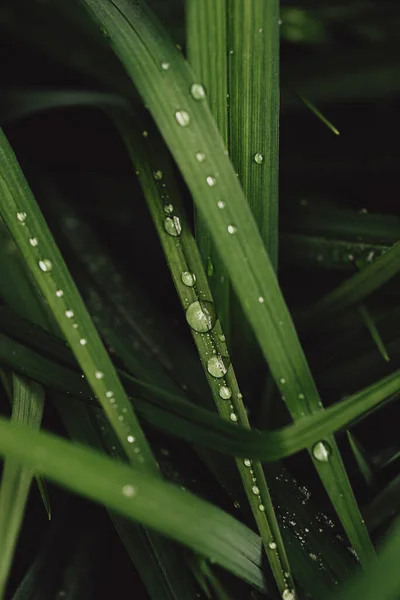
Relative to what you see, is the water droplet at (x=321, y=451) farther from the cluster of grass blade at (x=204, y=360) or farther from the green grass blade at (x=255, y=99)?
the green grass blade at (x=255, y=99)

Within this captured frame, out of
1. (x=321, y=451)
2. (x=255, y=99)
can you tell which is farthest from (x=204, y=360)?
(x=255, y=99)

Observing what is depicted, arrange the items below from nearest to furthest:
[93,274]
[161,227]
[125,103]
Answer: [161,227], [125,103], [93,274]

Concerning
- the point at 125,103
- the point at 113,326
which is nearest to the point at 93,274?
the point at 113,326

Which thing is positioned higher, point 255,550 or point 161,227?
point 161,227

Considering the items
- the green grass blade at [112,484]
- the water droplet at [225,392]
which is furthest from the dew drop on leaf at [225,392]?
the green grass blade at [112,484]

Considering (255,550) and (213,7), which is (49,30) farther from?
(255,550)
